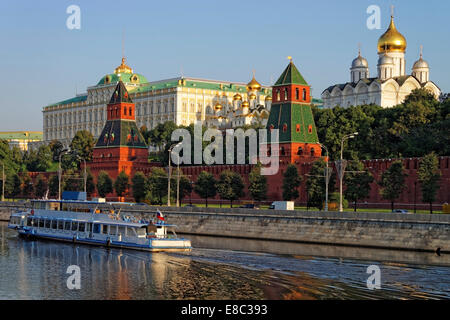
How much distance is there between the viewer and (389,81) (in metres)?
135

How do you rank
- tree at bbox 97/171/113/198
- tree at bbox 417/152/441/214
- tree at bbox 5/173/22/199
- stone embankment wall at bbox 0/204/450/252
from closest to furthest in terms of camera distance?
1. stone embankment wall at bbox 0/204/450/252
2. tree at bbox 417/152/441/214
3. tree at bbox 97/171/113/198
4. tree at bbox 5/173/22/199

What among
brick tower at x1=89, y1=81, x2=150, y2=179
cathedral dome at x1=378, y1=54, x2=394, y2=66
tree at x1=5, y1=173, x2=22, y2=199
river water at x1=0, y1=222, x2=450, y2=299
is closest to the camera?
river water at x1=0, y1=222, x2=450, y2=299

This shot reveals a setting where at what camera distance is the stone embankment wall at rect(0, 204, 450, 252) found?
52.4 metres

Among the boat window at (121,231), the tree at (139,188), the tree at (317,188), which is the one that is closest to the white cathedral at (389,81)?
the tree at (139,188)

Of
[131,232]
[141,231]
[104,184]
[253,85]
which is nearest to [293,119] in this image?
[104,184]

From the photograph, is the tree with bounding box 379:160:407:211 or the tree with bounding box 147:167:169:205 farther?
the tree with bounding box 147:167:169:205

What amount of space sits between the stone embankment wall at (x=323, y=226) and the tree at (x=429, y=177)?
11924 millimetres

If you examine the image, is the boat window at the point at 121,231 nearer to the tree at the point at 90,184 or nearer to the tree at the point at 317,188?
the tree at the point at 317,188

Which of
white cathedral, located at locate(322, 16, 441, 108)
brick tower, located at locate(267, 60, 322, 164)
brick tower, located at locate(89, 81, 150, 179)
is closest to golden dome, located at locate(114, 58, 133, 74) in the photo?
white cathedral, located at locate(322, 16, 441, 108)

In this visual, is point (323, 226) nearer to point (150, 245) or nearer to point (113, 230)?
point (150, 245)

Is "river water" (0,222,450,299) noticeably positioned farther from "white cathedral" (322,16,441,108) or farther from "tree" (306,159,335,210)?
"white cathedral" (322,16,441,108)

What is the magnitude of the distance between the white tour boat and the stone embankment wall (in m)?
6.11

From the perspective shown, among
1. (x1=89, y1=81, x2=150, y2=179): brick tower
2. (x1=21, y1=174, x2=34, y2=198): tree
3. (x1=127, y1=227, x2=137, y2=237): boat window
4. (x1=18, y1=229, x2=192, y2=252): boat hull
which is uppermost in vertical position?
(x1=89, y1=81, x2=150, y2=179): brick tower

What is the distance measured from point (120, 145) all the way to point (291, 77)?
28.8m
